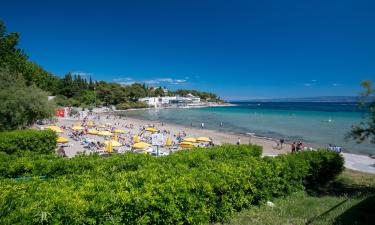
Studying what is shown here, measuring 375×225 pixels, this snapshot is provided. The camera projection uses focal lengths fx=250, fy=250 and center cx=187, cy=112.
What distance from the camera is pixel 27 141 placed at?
53.2 ft

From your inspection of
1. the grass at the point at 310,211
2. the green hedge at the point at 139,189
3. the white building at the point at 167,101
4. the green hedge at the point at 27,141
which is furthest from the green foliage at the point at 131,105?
the grass at the point at 310,211

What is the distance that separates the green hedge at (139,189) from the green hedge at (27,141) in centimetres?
634

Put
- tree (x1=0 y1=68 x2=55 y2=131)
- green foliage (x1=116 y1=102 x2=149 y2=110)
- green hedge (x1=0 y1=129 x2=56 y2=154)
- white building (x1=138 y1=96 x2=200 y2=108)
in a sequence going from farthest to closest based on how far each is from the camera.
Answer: white building (x1=138 y1=96 x2=200 y2=108) < green foliage (x1=116 y1=102 x2=149 y2=110) < tree (x1=0 y1=68 x2=55 y2=131) < green hedge (x1=0 y1=129 x2=56 y2=154)

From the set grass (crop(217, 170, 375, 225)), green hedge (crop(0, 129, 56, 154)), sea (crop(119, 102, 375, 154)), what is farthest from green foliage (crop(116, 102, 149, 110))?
grass (crop(217, 170, 375, 225))

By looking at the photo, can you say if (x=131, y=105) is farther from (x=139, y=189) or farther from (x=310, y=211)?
(x=139, y=189)

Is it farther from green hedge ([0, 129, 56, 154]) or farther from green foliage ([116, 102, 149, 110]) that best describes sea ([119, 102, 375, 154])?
Result: green foliage ([116, 102, 149, 110])

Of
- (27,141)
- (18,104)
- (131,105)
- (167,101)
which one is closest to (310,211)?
(27,141)

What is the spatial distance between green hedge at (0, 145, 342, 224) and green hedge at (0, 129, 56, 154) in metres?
6.34

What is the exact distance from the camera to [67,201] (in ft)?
15.8

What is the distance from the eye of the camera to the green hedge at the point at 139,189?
4.73 m

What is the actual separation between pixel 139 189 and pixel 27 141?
46.1 ft

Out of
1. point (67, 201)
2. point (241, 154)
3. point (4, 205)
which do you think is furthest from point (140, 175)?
point (241, 154)

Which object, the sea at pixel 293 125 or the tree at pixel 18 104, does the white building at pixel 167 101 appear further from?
the tree at pixel 18 104

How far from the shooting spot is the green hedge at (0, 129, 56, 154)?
15.1 m
